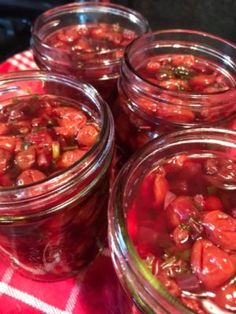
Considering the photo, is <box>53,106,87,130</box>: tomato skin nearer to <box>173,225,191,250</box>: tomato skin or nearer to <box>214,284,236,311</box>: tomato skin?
<box>173,225,191,250</box>: tomato skin

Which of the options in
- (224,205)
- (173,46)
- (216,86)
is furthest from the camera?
(173,46)

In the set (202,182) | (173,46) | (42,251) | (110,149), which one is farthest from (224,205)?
(173,46)

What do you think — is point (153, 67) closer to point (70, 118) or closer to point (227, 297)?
point (70, 118)

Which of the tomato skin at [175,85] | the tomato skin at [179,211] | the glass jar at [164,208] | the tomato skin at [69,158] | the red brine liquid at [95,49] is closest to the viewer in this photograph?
the glass jar at [164,208]

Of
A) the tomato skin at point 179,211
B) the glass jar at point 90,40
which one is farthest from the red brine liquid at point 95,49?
the tomato skin at point 179,211

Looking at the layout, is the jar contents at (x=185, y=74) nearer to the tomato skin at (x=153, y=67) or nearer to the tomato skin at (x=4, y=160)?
the tomato skin at (x=153, y=67)

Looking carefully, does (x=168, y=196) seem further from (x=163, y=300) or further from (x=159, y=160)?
(x=163, y=300)

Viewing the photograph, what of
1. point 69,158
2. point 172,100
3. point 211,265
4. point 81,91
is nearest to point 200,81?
point 172,100
